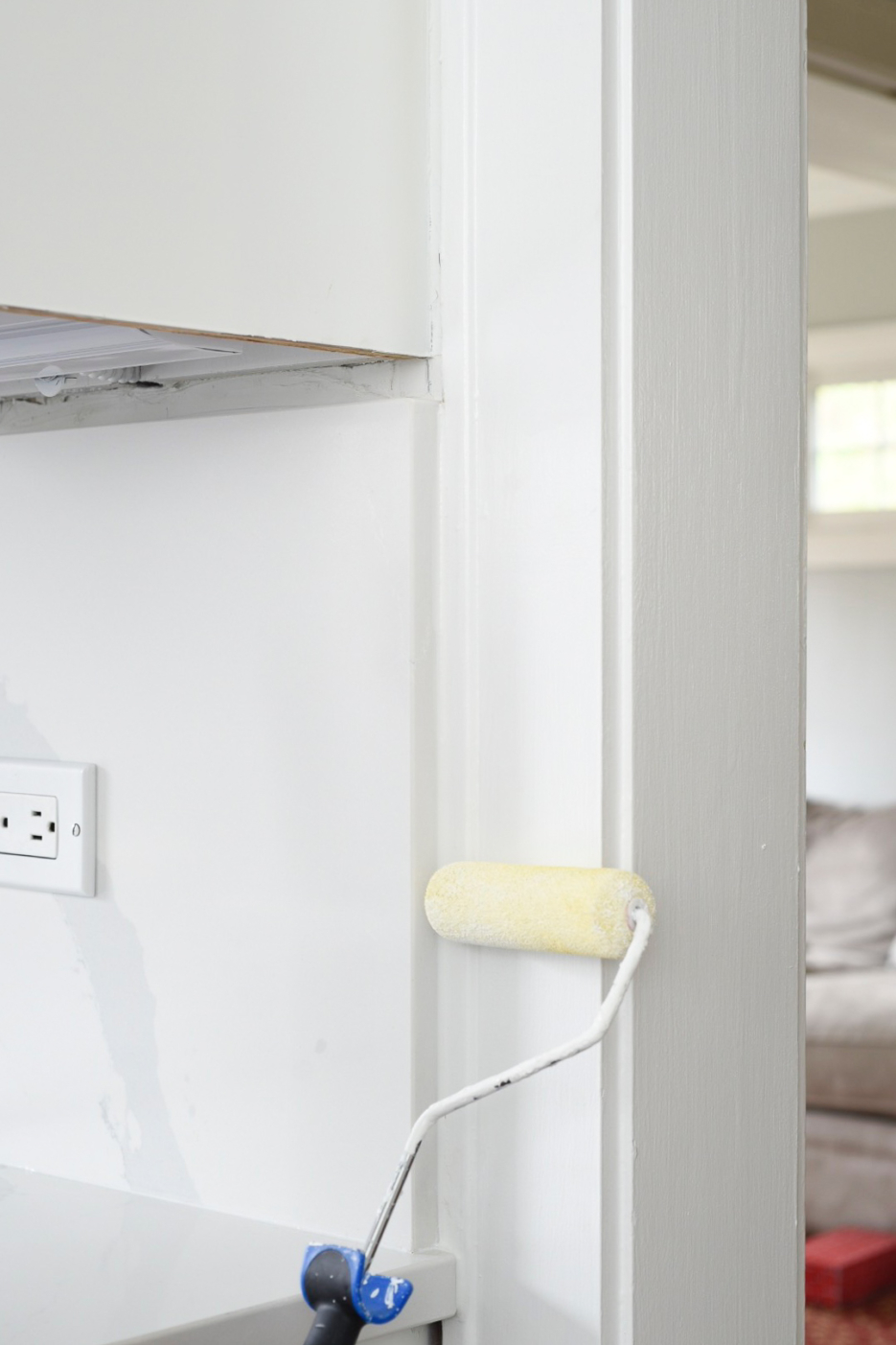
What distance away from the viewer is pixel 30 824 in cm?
93

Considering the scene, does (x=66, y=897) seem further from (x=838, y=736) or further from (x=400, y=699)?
(x=838, y=736)

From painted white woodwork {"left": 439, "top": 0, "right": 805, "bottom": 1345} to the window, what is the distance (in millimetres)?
3948

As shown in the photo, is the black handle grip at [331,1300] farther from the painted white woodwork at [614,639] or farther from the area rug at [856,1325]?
the area rug at [856,1325]

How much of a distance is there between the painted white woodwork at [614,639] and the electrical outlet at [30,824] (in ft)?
0.90

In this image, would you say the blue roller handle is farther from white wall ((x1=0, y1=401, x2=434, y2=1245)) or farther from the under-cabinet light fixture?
the under-cabinet light fixture

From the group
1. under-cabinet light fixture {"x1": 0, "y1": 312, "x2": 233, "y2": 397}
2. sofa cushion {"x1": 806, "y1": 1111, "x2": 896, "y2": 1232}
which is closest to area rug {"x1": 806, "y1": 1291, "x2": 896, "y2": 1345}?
sofa cushion {"x1": 806, "y1": 1111, "x2": 896, "y2": 1232}

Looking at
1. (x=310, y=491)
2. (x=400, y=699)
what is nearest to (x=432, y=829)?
(x=400, y=699)

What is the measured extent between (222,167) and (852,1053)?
2843 millimetres

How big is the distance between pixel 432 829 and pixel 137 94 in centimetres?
39

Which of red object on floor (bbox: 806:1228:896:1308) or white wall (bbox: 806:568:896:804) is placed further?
white wall (bbox: 806:568:896:804)

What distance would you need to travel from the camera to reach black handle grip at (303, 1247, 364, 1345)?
0.61 meters

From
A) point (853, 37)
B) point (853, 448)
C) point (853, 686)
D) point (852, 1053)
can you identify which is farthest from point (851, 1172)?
point (853, 448)

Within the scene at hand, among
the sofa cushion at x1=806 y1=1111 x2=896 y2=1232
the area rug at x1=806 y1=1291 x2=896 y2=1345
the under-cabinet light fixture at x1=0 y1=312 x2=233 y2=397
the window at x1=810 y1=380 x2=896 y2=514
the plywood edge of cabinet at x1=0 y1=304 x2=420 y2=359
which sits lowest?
the area rug at x1=806 y1=1291 x2=896 y2=1345

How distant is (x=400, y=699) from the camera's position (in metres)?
0.78
